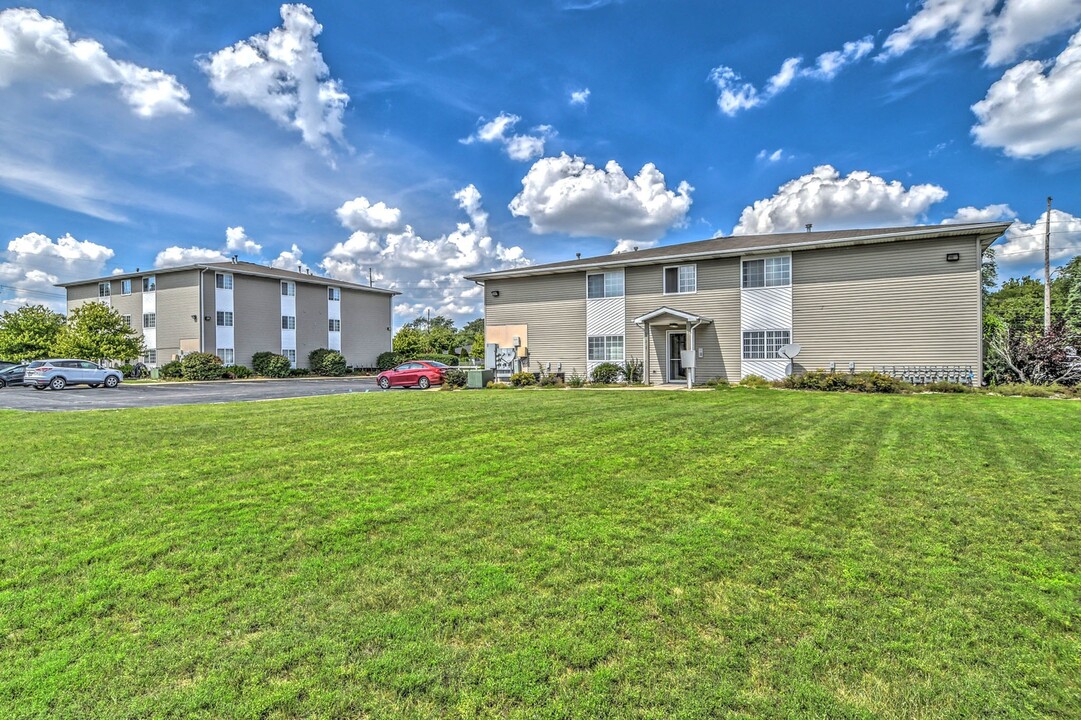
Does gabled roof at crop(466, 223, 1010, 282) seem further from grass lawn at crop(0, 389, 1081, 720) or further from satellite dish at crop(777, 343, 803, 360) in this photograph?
grass lawn at crop(0, 389, 1081, 720)

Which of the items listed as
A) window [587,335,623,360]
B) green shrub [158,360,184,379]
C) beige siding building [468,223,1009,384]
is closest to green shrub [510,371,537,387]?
beige siding building [468,223,1009,384]

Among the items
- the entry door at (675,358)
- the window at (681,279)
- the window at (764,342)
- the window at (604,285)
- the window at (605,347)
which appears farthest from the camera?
the window at (604,285)

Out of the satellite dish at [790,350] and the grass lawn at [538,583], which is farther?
the satellite dish at [790,350]

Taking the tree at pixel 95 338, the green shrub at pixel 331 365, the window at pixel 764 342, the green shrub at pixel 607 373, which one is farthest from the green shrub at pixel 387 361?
the window at pixel 764 342

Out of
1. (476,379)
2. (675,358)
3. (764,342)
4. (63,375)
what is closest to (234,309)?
(63,375)

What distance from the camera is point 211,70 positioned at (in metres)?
13.7

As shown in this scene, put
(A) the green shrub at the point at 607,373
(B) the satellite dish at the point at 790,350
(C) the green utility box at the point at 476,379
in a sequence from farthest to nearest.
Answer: (A) the green shrub at the point at 607,373, (C) the green utility box at the point at 476,379, (B) the satellite dish at the point at 790,350

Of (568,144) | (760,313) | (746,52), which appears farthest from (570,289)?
(746,52)

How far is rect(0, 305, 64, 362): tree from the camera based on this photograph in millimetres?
31562

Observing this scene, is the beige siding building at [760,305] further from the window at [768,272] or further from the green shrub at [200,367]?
the green shrub at [200,367]

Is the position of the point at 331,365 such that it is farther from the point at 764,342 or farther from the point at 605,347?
the point at 764,342

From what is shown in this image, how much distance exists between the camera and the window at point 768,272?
61.5 feet

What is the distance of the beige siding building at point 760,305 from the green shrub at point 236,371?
65.6 ft

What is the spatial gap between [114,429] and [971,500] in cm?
1220
